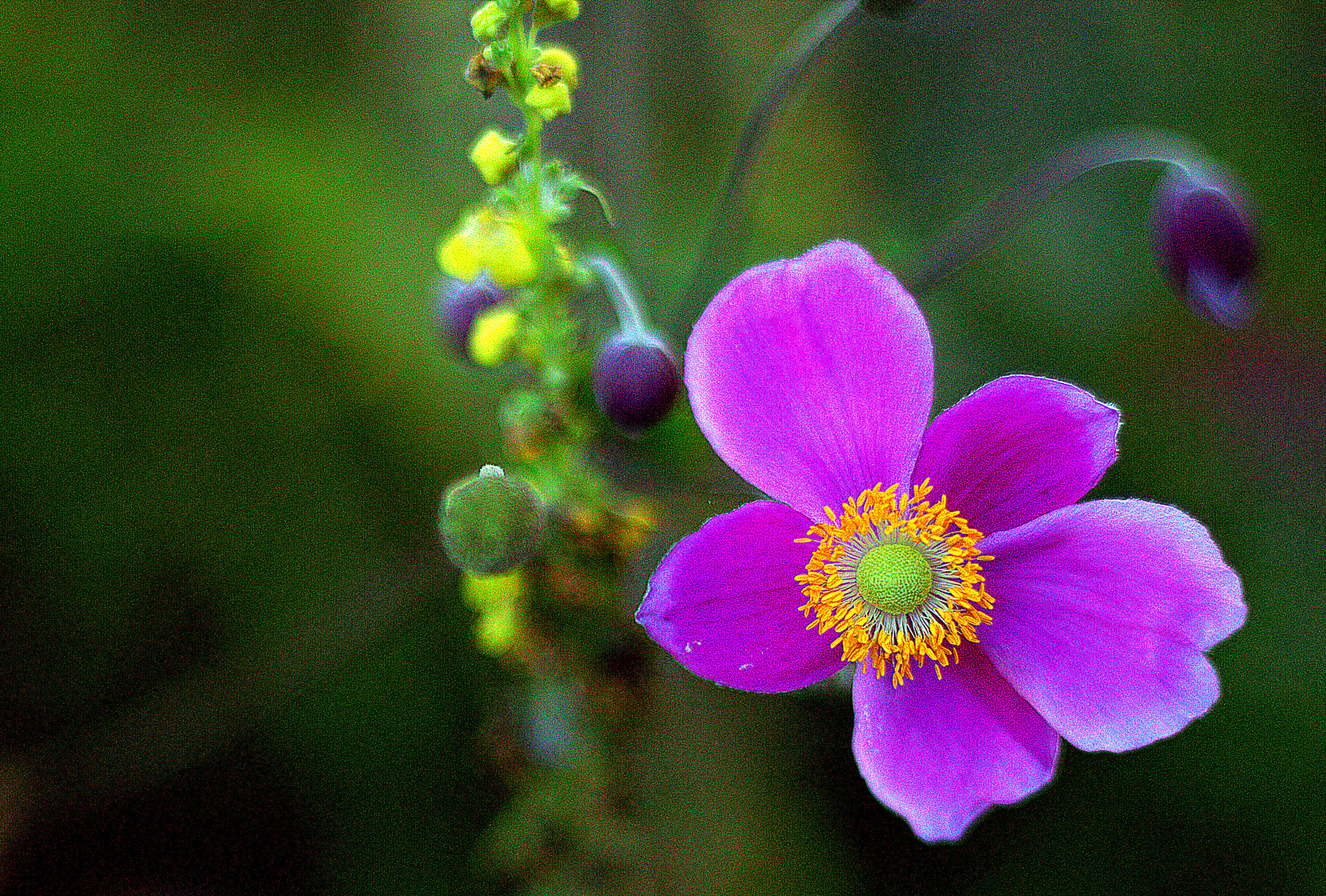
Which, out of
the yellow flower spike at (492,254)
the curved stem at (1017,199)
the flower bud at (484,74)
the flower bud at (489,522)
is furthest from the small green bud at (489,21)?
the curved stem at (1017,199)

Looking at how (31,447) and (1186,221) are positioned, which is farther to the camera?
(31,447)

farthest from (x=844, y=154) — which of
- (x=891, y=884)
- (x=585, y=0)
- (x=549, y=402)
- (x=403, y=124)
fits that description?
(x=891, y=884)

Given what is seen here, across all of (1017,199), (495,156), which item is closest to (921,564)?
(495,156)

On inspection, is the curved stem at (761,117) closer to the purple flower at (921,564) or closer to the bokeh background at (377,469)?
the bokeh background at (377,469)

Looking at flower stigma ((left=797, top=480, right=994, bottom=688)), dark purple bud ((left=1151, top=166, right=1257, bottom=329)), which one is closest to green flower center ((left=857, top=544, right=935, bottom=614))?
flower stigma ((left=797, top=480, right=994, bottom=688))

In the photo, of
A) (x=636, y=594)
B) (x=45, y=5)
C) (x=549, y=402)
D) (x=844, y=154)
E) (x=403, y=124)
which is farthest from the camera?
(x=844, y=154)

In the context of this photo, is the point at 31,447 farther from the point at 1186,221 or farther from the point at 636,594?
the point at 1186,221

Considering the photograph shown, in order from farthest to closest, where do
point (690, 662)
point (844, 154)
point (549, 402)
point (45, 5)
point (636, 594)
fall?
point (844, 154) → point (45, 5) → point (636, 594) → point (549, 402) → point (690, 662)

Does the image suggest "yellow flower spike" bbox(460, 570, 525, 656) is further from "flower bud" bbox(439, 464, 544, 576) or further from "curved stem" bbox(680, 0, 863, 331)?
"curved stem" bbox(680, 0, 863, 331)
